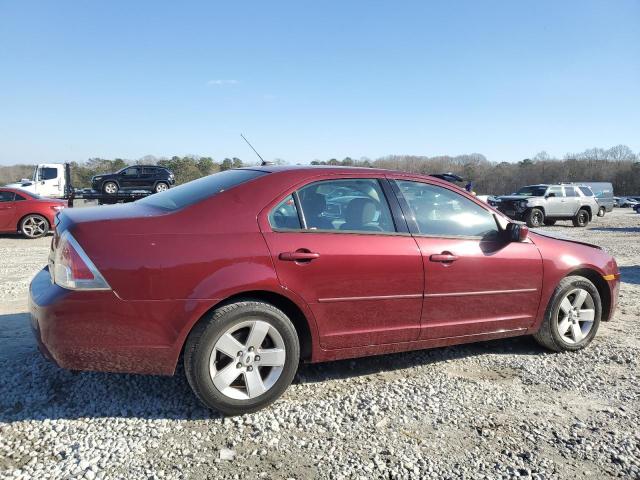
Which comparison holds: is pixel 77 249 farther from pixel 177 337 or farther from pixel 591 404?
pixel 591 404

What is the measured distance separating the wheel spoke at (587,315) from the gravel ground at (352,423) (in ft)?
1.22

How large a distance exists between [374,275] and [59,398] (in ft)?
7.15

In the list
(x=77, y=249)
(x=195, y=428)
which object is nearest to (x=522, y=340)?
(x=195, y=428)

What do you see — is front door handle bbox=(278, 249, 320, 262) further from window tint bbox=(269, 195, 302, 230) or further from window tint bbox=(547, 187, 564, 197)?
window tint bbox=(547, 187, 564, 197)

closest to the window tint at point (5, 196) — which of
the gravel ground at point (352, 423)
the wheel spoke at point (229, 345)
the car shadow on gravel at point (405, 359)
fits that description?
the gravel ground at point (352, 423)

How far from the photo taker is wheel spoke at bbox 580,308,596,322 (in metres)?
4.16

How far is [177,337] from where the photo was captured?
2.71 meters

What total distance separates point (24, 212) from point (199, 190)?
11055 millimetres

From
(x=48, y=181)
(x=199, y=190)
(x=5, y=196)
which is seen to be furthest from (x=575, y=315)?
(x=48, y=181)

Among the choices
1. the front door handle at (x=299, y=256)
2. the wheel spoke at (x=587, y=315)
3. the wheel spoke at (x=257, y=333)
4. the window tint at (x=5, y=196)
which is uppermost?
the front door handle at (x=299, y=256)

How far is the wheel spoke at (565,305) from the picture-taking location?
13.3 ft

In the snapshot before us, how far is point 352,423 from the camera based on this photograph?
2.83 metres

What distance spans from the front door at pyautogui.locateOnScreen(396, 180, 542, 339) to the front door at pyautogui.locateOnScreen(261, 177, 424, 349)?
0.15 m

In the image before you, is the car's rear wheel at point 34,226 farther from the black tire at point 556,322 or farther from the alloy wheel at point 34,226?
the black tire at point 556,322
